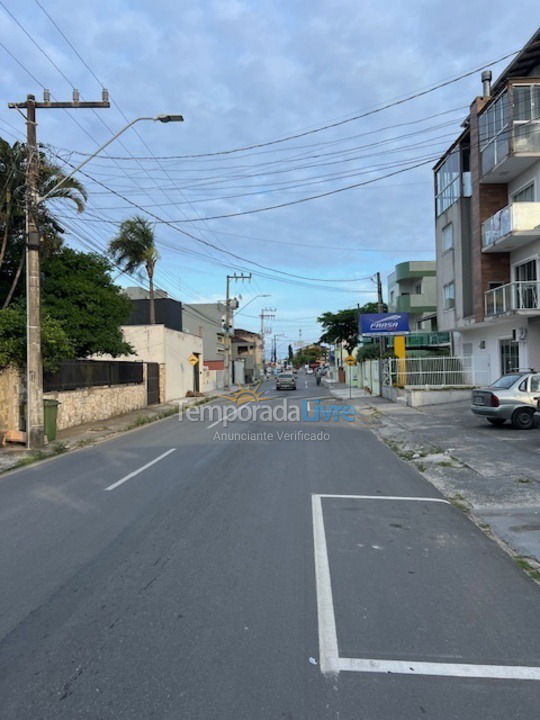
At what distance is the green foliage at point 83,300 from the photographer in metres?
20.8

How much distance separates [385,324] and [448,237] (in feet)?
19.9

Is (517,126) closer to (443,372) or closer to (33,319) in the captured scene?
(443,372)

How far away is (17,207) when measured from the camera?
1725 centimetres

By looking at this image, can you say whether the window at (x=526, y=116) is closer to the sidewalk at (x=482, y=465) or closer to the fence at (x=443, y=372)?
the fence at (x=443, y=372)

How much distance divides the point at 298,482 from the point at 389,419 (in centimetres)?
1228

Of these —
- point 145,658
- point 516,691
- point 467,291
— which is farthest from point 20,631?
point 467,291

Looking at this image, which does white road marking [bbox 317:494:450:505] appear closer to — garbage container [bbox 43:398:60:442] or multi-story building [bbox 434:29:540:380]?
garbage container [bbox 43:398:60:442]

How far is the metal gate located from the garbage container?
1326 cm

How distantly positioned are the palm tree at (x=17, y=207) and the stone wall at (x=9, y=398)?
Answer: 3478 millimetres

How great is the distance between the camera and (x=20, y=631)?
153 inches

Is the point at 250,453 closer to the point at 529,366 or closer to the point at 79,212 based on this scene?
the point at 79,212

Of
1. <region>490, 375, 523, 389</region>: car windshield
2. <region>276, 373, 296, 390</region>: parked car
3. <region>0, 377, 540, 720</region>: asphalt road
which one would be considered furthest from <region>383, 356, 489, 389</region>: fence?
<region>276, 373, 296, 390</region>: parked car

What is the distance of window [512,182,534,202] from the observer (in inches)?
919

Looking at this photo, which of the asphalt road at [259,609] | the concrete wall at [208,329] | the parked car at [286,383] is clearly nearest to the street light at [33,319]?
the asphalt road at [259,609]
